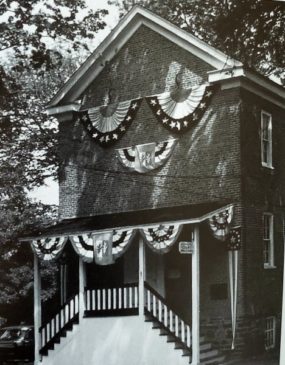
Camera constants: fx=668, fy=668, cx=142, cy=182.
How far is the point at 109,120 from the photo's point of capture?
16031 millimetres

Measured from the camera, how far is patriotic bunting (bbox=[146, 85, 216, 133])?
14.7 meters

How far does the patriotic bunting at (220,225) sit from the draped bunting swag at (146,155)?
2438 mm

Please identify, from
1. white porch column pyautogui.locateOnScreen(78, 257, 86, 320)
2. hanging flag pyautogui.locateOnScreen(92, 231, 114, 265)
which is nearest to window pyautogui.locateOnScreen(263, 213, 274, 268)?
hanging flag pyautogui.locateOnScreen(92, 231, 114, 265)

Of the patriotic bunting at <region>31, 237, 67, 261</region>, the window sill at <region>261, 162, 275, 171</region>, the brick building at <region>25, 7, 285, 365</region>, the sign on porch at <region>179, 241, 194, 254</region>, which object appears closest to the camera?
the sign on porch at <region>179, 241, 194, 254</region>

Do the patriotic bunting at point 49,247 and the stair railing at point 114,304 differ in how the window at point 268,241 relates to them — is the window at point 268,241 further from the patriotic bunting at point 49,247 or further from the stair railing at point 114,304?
the patriotic bunting at point 49,247

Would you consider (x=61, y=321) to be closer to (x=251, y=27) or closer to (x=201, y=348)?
(x=201, y=348)

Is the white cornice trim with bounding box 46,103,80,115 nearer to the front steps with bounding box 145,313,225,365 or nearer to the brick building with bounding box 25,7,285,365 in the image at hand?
the brick building with bounding box 25,7,285,365

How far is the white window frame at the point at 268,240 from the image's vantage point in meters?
14.7

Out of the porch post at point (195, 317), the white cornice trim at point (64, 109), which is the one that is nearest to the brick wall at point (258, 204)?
the porch post at point (195, 317)

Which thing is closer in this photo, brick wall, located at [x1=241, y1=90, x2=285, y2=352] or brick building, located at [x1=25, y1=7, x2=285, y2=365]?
brick building, located at [x1=25, y1=7, x2=285, y2=365]

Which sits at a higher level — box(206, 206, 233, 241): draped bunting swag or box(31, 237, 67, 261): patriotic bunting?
box(206, 206, 233, 241): draped bunting swag

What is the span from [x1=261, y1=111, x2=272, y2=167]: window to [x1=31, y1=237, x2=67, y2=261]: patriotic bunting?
4804 millimetres

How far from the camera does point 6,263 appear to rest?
61.3 ft

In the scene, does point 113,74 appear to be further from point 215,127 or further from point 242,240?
point 242,240
